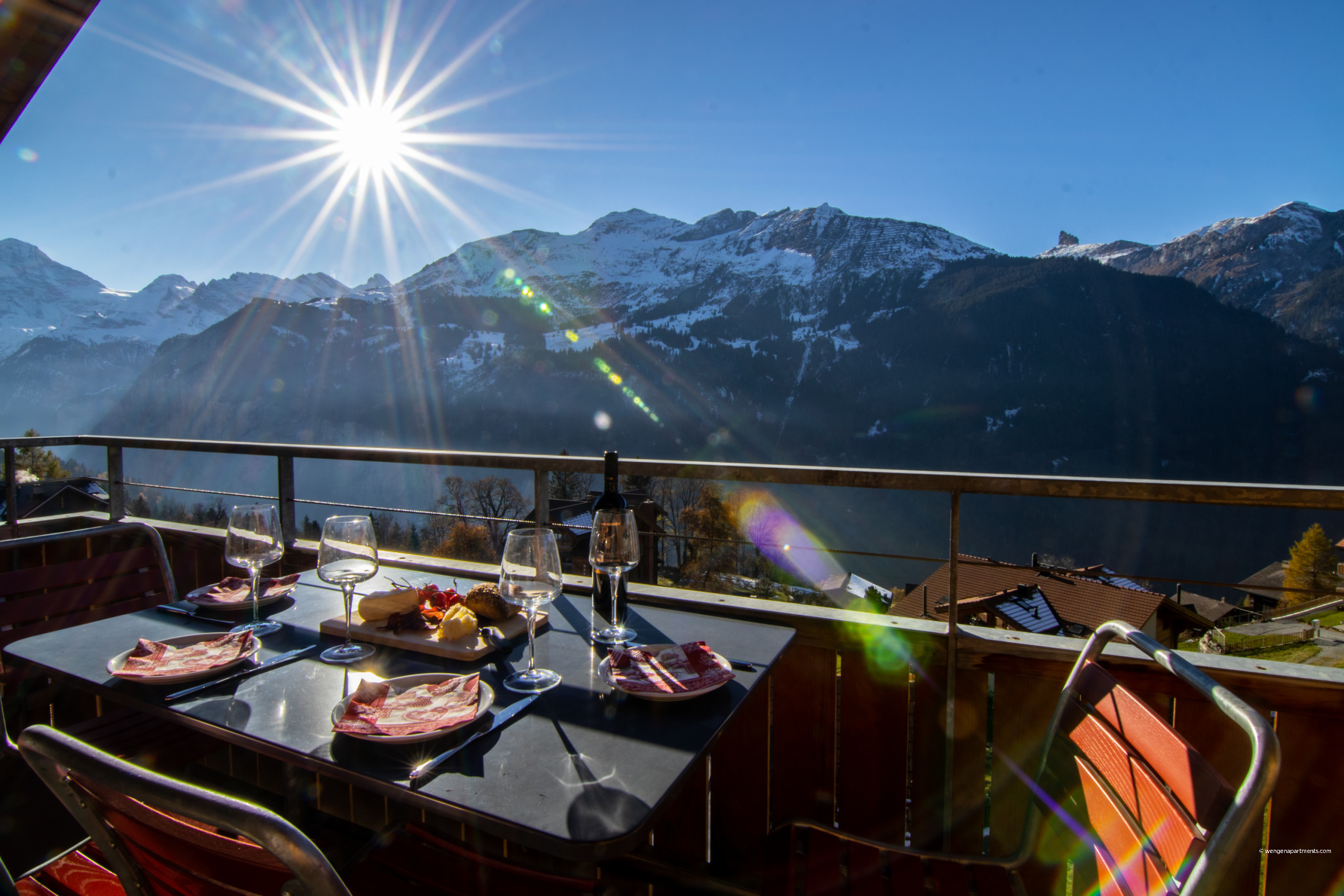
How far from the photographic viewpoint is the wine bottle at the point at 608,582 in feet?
4.65

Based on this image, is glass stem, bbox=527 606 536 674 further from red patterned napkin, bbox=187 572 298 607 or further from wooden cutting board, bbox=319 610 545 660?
red patterned napkin, bbox=187 572 298 607

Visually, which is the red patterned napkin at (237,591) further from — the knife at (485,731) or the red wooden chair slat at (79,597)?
the knife at (485,731)

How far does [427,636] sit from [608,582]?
0.42 m

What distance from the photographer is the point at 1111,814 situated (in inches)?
36.6

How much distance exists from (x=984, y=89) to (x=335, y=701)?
23535 millimetres

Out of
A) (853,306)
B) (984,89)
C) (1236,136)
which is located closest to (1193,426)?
(1236,136)

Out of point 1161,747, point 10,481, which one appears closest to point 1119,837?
point 1161,747

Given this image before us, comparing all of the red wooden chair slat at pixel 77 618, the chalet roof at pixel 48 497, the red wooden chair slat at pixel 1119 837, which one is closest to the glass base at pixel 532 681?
the red wooden chair slat at pixel 1119 837

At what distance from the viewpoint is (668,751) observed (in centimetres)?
89

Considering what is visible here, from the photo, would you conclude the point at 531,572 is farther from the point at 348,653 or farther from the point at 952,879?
the point at 952,879

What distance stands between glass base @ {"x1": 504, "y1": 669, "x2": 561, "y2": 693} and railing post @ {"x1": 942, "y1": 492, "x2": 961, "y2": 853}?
113cm

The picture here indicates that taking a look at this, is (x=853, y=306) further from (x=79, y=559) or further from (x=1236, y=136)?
(x=79, y=559)

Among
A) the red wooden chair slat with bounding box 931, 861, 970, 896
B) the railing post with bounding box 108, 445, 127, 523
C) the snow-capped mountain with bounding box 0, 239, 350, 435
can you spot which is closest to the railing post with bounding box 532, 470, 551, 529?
the red wooden chair slat with bounding box 931, 861, 970, 896

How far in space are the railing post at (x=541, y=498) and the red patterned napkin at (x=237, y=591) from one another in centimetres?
85
